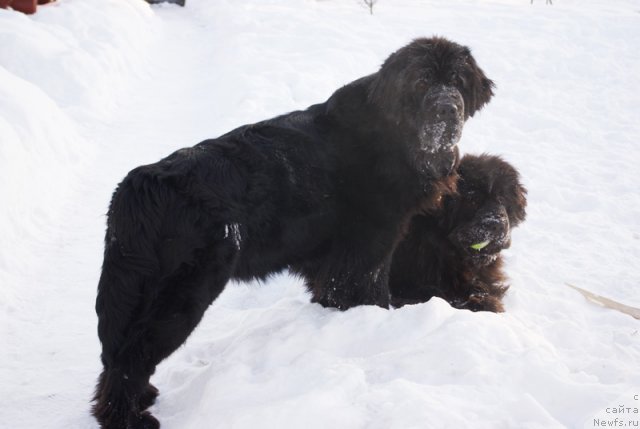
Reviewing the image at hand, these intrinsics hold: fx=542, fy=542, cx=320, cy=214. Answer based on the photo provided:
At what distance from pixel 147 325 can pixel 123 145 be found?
4.84 m

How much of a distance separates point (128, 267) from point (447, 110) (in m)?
1.97

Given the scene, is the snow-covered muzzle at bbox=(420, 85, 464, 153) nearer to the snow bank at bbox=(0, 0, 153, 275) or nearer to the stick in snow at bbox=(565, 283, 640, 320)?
the stick in snow at bbox=(565, 283, 640, 320)

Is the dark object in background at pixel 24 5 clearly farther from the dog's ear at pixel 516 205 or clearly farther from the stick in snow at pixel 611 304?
the stick in snow at pixel 611 304

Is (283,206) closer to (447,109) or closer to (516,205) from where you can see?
(447,109)

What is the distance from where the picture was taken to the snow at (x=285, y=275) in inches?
Result: 100

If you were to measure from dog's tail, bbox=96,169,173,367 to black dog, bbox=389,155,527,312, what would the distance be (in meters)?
2.20

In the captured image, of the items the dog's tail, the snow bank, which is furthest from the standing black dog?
the snow bank

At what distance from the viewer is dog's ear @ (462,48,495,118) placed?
3.48 m

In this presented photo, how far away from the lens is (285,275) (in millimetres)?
4656

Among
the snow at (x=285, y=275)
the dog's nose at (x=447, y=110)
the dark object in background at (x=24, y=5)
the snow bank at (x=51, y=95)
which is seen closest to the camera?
the snow at (x=285, y=275)

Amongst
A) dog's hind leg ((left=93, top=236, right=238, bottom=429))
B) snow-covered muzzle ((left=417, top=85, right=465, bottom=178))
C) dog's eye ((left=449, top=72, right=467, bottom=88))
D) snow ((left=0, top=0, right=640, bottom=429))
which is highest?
dog's eye ((left=449, top=72, right=467, bottom=88))

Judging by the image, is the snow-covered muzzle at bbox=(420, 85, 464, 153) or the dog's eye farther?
the dog's eye

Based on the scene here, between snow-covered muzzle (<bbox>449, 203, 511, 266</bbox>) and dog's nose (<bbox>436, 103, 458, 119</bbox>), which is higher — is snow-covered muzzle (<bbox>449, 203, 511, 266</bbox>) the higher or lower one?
the lower one

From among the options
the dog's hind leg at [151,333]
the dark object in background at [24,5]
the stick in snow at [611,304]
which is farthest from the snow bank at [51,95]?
the stick in snow at [611,304]
